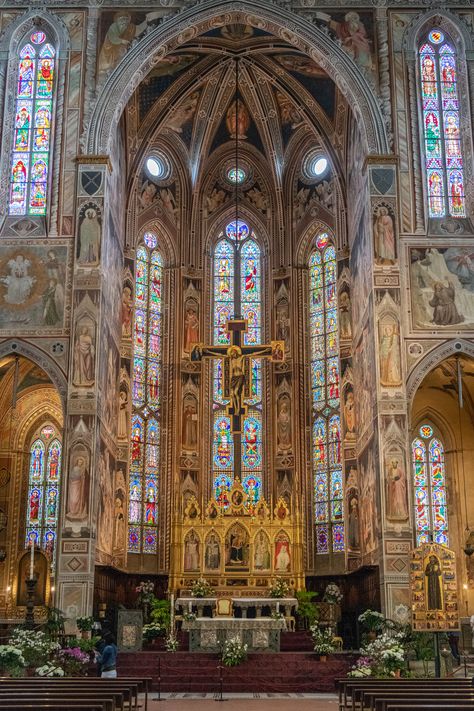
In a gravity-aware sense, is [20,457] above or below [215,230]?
below

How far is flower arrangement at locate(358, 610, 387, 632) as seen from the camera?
24641 mm

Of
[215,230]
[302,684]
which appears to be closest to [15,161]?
[215,230]

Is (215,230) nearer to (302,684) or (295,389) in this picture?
(295,389)

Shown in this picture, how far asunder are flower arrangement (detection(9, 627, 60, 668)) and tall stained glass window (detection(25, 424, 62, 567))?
44.5ft

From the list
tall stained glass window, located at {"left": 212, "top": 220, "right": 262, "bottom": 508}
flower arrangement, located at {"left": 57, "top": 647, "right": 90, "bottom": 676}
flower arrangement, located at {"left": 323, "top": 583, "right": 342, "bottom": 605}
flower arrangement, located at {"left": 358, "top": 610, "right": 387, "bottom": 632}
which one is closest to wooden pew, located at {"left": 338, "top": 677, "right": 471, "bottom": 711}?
flower arrangement, located at {"left": 57, "top": 647, "right": 90, "bottom": 676}

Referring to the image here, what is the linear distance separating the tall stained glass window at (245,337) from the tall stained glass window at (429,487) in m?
5.75

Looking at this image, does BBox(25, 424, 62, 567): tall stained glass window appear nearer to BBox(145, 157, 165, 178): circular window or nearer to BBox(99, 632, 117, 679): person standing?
BBox(145, 157, 165, 178): circular window

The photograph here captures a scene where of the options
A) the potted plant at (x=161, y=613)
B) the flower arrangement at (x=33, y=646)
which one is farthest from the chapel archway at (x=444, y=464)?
the flower arrangement at (x=33, y=646)

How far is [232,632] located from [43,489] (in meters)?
13.3

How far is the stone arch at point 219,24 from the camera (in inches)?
1144

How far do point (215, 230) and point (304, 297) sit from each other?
4.68 m

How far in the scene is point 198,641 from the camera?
25.3 metres

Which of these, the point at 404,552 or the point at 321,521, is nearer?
the point at 404,552

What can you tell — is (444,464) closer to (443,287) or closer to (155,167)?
(443,287)
